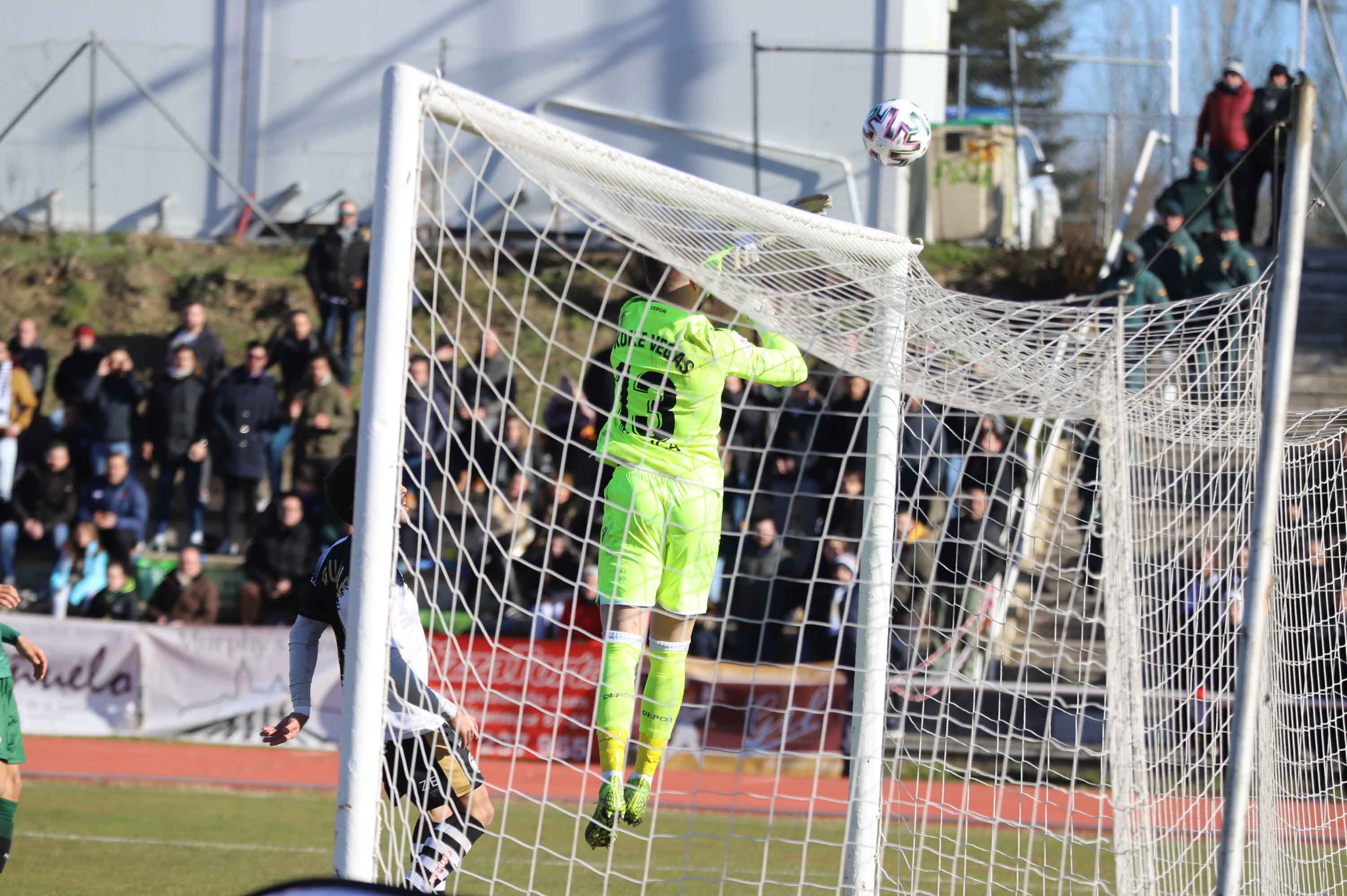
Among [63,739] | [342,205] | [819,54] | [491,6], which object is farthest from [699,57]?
[63,739]

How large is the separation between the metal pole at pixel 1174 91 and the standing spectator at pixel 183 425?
1238 cm

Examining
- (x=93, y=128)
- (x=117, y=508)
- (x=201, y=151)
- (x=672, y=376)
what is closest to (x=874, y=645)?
(x=672, y=376)

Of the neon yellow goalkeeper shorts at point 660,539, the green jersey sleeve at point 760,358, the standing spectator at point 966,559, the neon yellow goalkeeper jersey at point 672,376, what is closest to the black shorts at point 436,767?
the neon yellow goalkeeper shorts at point 660,539

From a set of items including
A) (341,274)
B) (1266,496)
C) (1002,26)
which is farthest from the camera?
(1002,26)

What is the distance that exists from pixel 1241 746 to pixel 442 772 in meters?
2.84

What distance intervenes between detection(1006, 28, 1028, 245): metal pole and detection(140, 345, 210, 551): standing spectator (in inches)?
406

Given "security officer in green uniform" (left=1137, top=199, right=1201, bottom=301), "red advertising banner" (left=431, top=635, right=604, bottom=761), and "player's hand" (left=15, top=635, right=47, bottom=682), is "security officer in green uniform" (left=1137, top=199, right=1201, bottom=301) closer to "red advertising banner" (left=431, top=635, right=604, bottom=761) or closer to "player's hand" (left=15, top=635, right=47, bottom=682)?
"red advertising banner" (left=431, top=635, right=604, bottom=761)

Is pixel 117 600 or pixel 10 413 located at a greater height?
pixel 10 413

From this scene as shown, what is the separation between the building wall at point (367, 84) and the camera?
60.1 feet

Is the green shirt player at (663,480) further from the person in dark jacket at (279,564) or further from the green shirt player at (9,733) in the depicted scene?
the person in dark jacket at (279,564)

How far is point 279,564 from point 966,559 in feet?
21.3

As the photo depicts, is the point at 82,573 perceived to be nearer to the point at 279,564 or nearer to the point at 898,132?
the point at 279,564

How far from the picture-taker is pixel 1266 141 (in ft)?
47.4

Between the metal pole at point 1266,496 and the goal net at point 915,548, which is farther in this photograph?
the goal net at point 915,548
